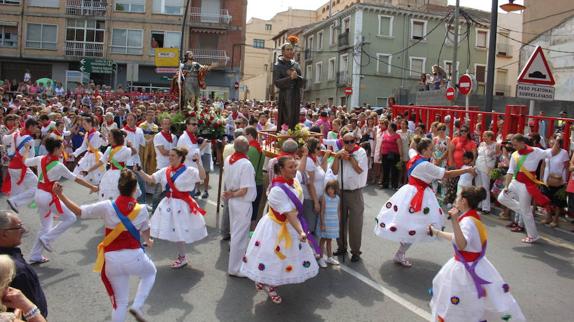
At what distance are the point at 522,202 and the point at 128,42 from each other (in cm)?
4019

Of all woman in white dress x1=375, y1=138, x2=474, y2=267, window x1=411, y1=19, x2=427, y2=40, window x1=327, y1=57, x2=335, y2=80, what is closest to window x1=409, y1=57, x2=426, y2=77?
window x1=411, y1=19, x2=427, y2=40

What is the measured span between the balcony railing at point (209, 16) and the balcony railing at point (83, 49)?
318 inches

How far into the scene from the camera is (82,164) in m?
11.3

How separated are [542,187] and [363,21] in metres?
35.0

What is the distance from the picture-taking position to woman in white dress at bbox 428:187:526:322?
505 centimetres

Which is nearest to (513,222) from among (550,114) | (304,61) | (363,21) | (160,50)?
(550,114)

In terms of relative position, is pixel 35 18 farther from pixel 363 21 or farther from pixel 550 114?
pixel 550 114

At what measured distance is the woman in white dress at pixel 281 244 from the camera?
6012mm

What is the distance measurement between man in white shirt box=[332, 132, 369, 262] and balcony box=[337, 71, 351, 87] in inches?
1489

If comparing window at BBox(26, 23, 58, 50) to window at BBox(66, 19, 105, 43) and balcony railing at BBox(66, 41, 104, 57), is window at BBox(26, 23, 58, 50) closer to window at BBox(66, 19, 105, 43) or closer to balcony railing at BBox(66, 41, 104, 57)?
window at BBox(66, 19, 105, 43)

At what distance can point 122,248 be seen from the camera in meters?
5.34

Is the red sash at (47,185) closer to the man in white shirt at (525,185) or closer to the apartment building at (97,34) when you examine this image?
the man in white shirt at (525,185)

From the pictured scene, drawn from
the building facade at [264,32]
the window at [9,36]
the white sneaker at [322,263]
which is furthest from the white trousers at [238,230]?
the building facade at [264,32]

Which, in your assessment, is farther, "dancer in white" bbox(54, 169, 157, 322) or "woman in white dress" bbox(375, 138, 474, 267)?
"woman in white dress" bbox(375, 138, 474, 267)
